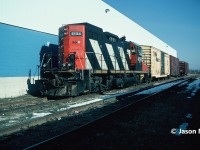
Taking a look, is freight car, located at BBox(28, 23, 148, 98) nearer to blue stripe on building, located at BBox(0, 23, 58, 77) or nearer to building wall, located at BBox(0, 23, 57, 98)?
blue stripe on building, located at BBox(0, 23, 58, 77)

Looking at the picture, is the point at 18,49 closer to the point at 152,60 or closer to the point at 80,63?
the point at 80,63

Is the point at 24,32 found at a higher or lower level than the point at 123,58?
higher

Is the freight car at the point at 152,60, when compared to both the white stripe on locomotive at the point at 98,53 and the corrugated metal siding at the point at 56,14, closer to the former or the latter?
the corrugated metal siding at the point at 56,14

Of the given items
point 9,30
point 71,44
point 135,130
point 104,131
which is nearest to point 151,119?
point 135,130

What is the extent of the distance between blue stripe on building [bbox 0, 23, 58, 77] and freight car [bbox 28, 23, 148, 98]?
0.84m

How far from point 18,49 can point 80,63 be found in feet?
15.8

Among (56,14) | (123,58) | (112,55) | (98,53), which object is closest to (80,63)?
(98,53)

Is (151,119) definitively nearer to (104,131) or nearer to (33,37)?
(104,131)

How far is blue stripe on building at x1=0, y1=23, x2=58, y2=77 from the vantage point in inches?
519

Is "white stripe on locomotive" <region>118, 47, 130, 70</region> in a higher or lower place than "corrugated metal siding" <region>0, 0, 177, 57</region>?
lower

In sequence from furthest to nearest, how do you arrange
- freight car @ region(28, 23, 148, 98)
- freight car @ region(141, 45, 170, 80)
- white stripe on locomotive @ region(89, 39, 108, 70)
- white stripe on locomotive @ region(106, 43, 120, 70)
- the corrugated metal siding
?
freight car @ region(141, 45, 170, 80)
white stripe on locomotive @ region(106, 43, 120, 70)
the corrugated metal siding
white stripe on locomotive @ region(89, 39, 108, 70)
freight car @ region(28, 23, 148, 98)

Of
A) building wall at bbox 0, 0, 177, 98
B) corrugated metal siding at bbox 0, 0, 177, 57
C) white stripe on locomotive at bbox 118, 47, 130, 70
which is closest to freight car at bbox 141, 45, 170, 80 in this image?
corrugated metal siding at bbox 0, 0, 177, 57

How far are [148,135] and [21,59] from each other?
11.4m

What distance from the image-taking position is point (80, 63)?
12.0m
